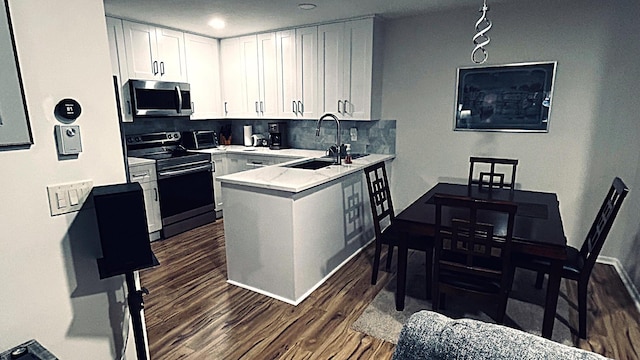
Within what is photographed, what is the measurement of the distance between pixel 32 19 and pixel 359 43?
2.93m

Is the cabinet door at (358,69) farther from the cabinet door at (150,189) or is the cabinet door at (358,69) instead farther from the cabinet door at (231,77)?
the cabinet door at (150,189)

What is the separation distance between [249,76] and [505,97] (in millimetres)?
2948

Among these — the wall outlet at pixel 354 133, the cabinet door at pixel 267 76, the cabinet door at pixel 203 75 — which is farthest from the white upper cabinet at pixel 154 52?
the wall outlet at pixel 354 133

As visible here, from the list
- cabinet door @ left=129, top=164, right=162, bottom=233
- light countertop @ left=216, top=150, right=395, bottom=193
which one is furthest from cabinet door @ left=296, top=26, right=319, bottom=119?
cabinet door @ left=129, top=164, right=162, bottom=233

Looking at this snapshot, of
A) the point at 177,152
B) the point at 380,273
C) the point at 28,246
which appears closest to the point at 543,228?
the point at 380,273

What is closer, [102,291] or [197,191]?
[102,291]

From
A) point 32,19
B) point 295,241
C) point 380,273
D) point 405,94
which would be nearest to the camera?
point 32,19

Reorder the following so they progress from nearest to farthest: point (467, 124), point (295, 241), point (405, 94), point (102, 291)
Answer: point (102, 291) < point (295, 241) < point (467, 124) < point (405, 94)

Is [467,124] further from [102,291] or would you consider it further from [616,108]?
[102,291]

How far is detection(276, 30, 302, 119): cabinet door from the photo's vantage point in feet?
13.6

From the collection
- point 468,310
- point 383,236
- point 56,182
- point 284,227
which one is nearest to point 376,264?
point 383,236

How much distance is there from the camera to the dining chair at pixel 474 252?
6.23 ft

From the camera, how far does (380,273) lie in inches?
123

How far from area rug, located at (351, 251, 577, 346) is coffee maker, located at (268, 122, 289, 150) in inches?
95.7
